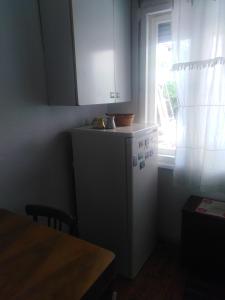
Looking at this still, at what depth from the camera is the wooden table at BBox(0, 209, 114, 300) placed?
0.82m

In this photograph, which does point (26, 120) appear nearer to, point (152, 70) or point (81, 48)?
point (81, 48)

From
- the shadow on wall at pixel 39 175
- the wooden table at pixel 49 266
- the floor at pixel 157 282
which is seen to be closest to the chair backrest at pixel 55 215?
the wooden table at pixel 49 266

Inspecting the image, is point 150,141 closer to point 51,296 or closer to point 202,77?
point 202,77

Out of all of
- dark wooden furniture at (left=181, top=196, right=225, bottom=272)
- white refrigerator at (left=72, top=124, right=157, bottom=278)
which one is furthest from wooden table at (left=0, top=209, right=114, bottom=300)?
dark wooden furniture at (left=181, top=196, right=225, bottom=272)

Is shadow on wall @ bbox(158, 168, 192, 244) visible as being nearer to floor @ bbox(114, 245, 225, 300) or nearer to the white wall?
floor @ bbox(114, 245, 225, 300)

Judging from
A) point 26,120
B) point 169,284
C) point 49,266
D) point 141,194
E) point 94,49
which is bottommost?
point 169,284

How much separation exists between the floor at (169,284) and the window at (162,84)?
36.1 inches

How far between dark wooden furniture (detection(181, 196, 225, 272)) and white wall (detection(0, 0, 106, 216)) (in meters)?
1.10

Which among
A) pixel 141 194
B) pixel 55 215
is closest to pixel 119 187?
pixel 141 194

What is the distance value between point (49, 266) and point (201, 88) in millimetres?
1548

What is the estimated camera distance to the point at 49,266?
0.94m

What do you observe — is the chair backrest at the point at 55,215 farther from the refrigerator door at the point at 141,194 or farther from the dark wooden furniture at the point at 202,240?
the dark wooden furniture at the point at 202,240

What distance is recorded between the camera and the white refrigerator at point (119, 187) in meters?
1.71

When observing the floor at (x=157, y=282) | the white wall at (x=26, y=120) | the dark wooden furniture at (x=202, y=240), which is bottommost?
the floor at (x=157, y=282)
